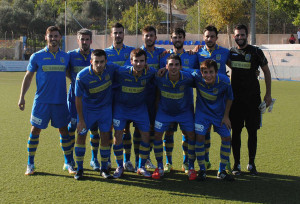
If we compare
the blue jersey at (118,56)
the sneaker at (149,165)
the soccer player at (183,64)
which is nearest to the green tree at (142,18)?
the blue jersey at (118,56)

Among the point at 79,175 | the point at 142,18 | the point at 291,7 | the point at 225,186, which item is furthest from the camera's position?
the point at 142,18

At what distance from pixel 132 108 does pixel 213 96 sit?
1054 mm

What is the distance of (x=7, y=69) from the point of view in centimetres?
2791

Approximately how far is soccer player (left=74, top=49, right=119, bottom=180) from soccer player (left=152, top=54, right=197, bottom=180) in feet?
2.06

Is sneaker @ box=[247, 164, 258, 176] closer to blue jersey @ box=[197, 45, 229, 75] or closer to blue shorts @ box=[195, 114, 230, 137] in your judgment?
blue shorts @ box=[195, 114, 230, 137]

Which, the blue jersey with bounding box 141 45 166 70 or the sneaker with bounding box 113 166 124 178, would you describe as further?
the blue jersey with bounding box 141 45 166 70

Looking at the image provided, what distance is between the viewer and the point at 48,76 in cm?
492

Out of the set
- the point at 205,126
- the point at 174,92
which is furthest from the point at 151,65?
the point at 205,126

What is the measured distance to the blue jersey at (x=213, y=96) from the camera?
4.72 m

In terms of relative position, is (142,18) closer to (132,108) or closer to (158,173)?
(132,108)

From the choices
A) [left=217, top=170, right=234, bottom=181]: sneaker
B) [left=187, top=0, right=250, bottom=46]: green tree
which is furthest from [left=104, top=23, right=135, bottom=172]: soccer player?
[left=187, top=0, right=250, bottom=46]: green tree

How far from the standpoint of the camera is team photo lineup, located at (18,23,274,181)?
4734mm

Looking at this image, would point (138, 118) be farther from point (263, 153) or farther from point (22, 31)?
point (22, 31)

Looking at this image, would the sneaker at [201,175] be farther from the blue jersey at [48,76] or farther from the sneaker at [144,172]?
the blue jersey at [48,76]
